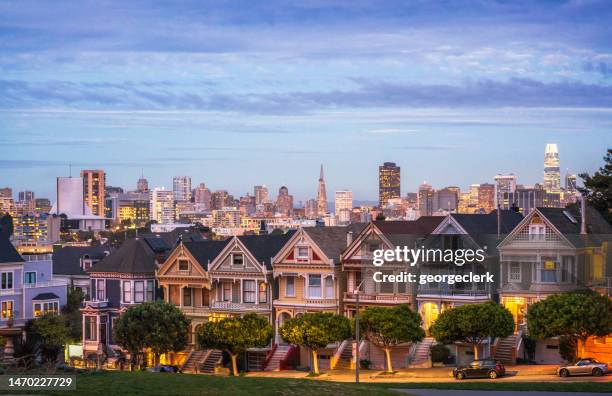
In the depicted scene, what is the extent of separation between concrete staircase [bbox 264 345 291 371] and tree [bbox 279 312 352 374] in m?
3.61

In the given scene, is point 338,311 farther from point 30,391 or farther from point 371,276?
point 30,391

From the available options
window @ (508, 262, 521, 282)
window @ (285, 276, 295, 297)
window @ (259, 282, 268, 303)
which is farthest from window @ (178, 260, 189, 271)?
window @ (508, 262, 521, 282)

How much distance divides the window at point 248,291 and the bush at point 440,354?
48.0ft

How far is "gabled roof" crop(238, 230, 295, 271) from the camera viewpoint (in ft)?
272

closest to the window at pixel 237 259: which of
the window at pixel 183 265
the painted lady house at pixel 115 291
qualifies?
the window at pixel 183 265

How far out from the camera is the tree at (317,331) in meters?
73.3

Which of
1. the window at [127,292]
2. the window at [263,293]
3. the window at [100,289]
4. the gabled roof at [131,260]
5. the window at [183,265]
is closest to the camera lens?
the window at [263,293]

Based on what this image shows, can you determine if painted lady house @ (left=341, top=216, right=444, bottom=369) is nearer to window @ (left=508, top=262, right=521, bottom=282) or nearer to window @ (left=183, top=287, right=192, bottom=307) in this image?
window @ (left=508, top=262, right=521, bottom=282)

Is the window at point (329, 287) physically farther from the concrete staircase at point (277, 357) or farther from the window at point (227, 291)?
the window at point (227, 291)

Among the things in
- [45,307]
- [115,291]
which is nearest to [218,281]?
[115,291]

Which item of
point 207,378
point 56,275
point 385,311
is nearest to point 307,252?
point 385,311

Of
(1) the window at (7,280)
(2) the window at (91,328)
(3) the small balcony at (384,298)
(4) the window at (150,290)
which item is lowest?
(2) the window at (91,328)

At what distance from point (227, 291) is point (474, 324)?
20737 millimetres

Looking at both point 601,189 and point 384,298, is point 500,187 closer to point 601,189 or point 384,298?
point 601,189
